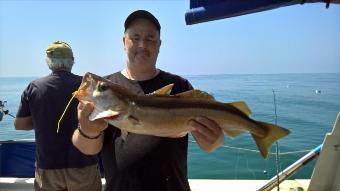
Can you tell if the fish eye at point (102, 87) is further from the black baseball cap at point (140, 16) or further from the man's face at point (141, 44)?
the black baseball cap at point (140, 16)

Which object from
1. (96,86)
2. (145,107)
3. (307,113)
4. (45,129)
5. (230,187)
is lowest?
(307,113)

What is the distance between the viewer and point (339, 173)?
4.37 meters

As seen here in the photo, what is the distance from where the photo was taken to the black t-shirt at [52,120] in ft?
13.7

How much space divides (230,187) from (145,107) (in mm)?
3373

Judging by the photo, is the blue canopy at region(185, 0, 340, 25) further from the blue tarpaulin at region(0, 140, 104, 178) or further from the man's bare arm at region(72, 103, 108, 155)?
the blue tarpaulin at region(0, 140, 104, 178)

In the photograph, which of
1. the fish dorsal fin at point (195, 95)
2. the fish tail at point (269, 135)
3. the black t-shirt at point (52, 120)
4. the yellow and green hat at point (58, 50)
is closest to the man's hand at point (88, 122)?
the fish dorsal fin at point (195, 95)

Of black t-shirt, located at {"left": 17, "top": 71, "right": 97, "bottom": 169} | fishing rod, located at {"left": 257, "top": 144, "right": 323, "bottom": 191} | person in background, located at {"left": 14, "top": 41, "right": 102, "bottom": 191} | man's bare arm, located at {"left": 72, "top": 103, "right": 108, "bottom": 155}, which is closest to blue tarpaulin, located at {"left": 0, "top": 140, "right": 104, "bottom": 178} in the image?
person in background, located at {"left": 14, "top": 41, "right": 102, "bottom": 191}

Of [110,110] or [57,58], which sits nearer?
[110,110]

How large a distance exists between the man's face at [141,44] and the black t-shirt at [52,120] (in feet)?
5.32

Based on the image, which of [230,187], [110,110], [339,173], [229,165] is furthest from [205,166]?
A: [110,110]

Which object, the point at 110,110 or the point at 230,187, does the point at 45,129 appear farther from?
the point at 230,187

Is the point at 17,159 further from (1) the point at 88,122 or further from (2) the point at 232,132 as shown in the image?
(2) the point at 232,132

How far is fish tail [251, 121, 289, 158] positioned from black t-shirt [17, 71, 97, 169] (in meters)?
2.36

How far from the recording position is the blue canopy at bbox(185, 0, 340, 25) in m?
3.31
